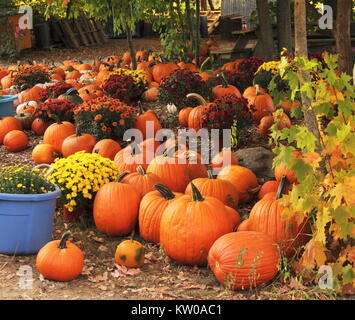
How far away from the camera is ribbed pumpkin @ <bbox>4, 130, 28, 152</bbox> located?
26.6ft

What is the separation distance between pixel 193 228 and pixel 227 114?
8.46 feet

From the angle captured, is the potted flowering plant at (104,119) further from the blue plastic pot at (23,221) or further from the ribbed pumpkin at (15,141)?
the blue plastic pot at (23,221)

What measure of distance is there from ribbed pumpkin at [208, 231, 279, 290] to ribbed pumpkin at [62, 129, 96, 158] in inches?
123

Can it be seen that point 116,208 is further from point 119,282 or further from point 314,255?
point 314,255

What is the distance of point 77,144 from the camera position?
7184mm

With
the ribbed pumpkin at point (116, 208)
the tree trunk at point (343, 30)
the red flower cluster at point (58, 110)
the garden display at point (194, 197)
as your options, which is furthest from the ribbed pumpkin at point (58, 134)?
the tree trunk at point (343, 30)

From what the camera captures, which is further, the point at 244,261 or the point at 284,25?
the point at 284,25

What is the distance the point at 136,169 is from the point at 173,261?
1549mm

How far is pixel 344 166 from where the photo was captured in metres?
4.22

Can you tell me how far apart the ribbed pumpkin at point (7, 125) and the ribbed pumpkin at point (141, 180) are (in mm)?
3176

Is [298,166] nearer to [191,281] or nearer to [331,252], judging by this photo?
[331,252]

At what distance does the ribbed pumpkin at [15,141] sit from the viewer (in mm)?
8109

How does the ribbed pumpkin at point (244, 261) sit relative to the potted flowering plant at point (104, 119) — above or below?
below

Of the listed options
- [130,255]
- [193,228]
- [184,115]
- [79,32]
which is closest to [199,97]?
[184,115]
